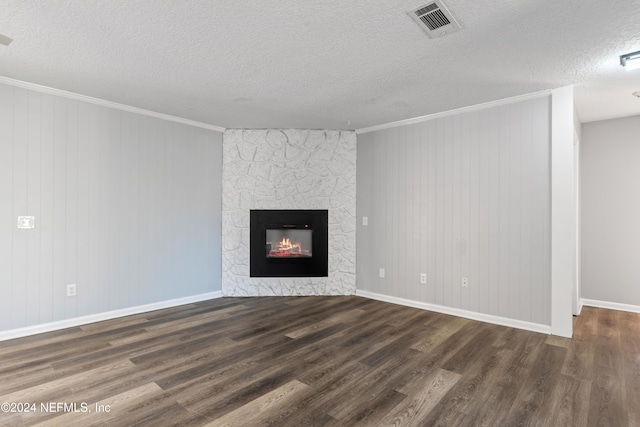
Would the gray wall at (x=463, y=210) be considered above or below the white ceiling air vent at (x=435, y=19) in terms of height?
below

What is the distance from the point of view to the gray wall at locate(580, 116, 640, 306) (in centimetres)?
415

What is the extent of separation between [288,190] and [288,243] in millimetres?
803

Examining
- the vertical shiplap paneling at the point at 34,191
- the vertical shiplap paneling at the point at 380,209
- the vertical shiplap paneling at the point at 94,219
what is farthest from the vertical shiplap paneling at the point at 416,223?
the vertical shiplap paneling at the point at 34,191

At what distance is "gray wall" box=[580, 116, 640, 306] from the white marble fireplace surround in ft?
10.4

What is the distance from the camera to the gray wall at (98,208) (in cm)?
317

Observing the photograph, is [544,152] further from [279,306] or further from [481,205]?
[279,306]

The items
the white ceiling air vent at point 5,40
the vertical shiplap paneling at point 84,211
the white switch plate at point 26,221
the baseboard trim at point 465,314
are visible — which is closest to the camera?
the white ceiling air vent at point 5,40

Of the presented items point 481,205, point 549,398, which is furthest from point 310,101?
point 549,398

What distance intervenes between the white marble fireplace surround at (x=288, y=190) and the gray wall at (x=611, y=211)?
3.16 metres

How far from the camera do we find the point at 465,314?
3881mm

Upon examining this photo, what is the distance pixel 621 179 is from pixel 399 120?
2.93 metres

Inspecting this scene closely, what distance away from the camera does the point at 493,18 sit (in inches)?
83.5

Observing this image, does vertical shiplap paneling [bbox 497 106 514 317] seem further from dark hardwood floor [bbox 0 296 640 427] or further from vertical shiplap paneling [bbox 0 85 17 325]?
vertical shiplap paneling [bbox 0 85 17 325]

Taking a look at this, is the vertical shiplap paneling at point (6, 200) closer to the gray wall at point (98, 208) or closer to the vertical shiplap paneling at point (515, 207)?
the gray wall at point (98, 208)
